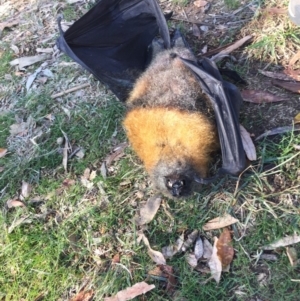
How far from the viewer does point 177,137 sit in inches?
153

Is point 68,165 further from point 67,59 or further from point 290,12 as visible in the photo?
point 290,12

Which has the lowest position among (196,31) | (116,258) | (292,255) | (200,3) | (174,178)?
(292,255)

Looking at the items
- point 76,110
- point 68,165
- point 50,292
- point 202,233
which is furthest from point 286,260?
point 76,110

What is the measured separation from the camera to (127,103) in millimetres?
4398

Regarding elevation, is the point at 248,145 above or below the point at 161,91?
below

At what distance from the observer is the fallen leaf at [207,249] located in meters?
3.67

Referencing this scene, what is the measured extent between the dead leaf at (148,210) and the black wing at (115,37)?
1292 millimetres

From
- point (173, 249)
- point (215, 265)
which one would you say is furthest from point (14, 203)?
point (215, 265)

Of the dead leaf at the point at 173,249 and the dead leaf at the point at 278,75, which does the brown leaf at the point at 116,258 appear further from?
the dead leaf at the point at 278,75

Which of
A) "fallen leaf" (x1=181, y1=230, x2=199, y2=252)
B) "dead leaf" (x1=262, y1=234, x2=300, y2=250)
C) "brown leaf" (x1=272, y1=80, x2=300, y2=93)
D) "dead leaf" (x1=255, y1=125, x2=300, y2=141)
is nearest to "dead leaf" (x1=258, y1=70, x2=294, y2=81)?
"brown leaf" (x1=272, y1=80, x2=300, y2=93)

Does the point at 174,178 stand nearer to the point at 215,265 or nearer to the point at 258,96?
the point at 215,265

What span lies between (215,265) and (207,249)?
0.16 meters

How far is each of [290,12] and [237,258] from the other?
2458 mm

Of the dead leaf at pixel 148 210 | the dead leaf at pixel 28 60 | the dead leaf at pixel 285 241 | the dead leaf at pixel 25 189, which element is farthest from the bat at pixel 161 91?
the dead leaf at pixel 25 189
